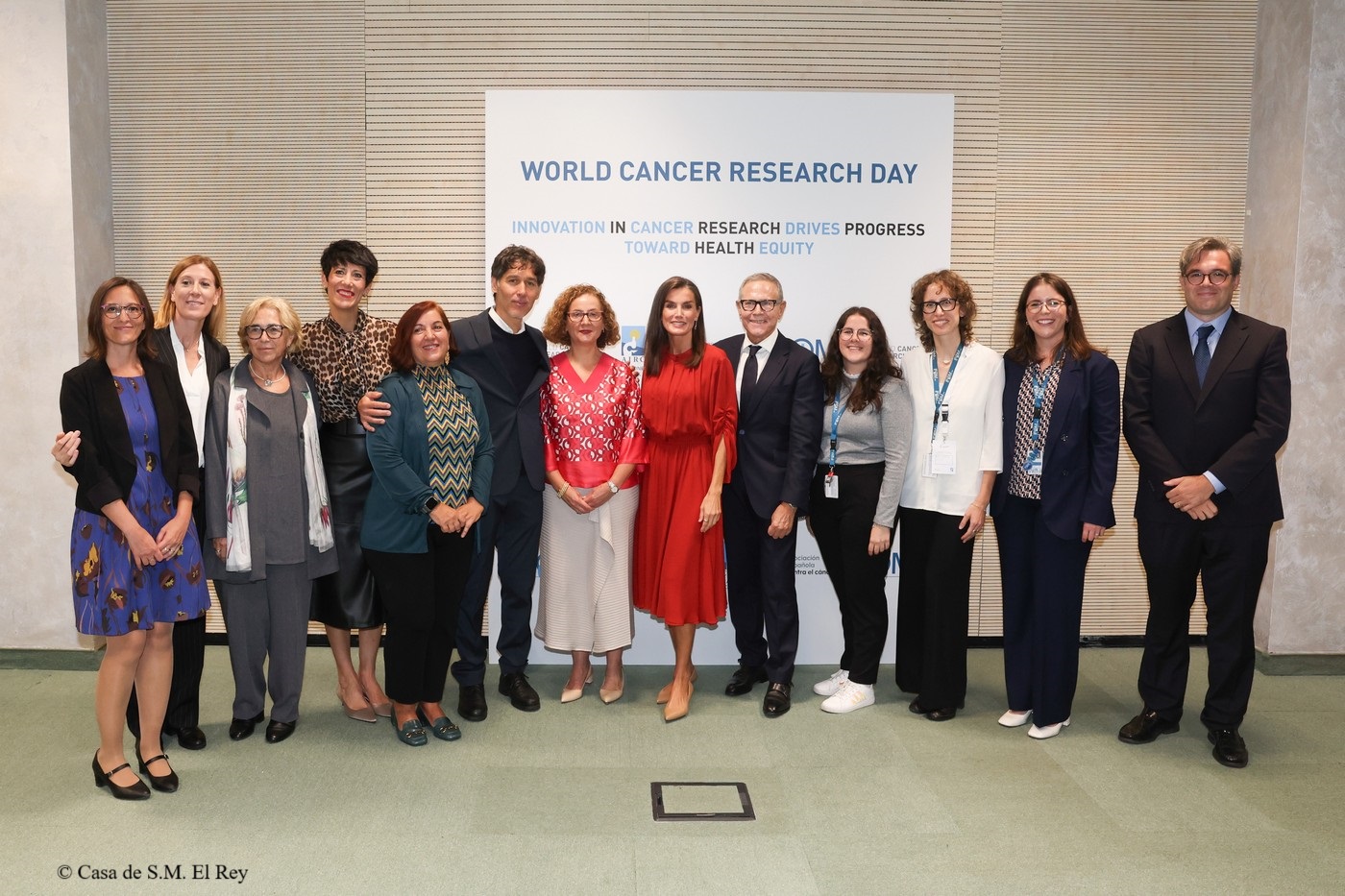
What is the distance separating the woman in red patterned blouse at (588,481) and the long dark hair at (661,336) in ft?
0.39

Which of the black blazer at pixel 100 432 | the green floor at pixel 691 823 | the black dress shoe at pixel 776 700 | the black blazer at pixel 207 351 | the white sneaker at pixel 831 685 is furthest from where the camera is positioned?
the white sneaker at pixel 831 685

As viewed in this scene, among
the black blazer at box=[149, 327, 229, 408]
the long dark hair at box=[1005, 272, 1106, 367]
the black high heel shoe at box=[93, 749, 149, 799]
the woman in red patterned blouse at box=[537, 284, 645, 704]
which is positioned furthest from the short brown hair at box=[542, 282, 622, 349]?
the black high heel shoe at box=[93, 749, 149, 799]

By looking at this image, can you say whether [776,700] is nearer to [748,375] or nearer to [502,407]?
[748,375]

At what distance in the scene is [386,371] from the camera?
3.77 meters

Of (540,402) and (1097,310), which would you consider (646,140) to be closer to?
(540,402)

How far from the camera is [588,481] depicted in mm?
4055

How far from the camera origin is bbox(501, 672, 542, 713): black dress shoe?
4.19 meters

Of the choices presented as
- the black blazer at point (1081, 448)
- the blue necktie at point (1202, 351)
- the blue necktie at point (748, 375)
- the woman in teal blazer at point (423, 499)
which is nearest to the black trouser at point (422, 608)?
the woman in teal blazer at point (423, 499)

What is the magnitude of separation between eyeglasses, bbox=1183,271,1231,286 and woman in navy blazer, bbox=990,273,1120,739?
445 mm

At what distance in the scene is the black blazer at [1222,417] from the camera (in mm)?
3717

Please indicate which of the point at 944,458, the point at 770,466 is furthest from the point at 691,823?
the point at 944,458

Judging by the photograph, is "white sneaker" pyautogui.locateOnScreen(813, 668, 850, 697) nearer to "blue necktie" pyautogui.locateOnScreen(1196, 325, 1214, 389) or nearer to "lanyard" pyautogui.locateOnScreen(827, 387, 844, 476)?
"lanyard" pyautogui.locateOnScreen(827, 387, 844, 476)

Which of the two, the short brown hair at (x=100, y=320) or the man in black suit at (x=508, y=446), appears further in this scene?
the man in black suit at (x=508, y=446)

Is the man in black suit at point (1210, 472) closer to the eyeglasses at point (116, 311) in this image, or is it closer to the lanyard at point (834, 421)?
the lanyard at point (834, 421)
